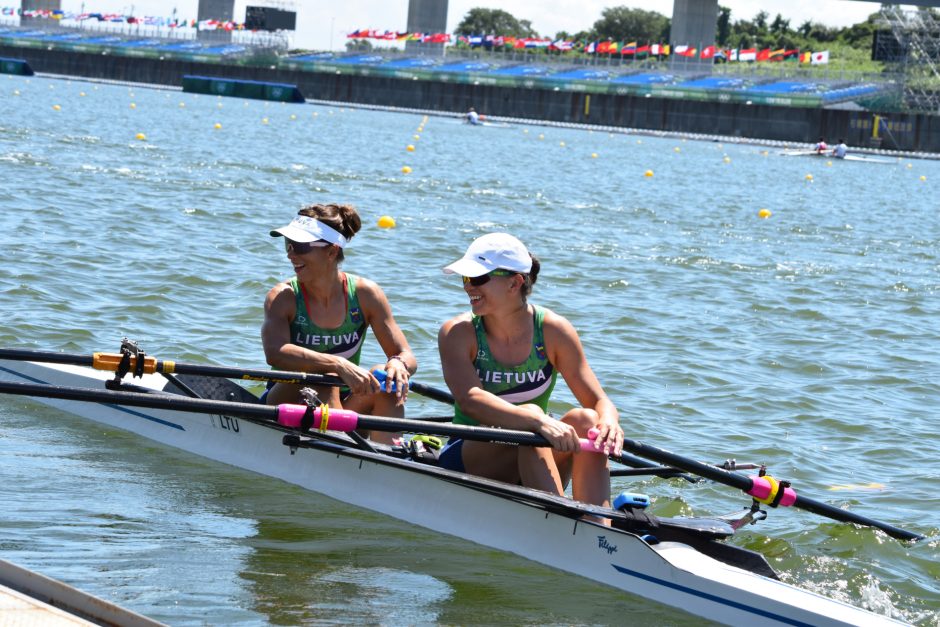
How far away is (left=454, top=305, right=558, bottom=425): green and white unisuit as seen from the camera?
19.0 ft

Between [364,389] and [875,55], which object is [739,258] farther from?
[875,55]

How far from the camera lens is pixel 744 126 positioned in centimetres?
6706

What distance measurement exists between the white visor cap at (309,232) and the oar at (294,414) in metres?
1.01

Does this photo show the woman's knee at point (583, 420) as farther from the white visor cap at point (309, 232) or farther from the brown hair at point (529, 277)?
the white visor cap at point (309, 232)

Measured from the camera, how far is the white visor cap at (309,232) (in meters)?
6.46

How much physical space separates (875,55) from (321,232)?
69.5 meters

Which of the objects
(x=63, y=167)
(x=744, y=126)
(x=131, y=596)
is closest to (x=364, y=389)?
(x=131, y=596)

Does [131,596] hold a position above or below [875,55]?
below

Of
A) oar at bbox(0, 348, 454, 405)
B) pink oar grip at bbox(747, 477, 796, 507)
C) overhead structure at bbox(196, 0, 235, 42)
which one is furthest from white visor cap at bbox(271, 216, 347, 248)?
overhead structure at bbox(196, 0, 235, 42)

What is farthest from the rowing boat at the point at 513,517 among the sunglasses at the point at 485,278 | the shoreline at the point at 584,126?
the shoreline at the point at 584,126

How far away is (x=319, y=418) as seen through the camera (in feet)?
19.0

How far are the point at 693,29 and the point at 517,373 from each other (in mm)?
75387

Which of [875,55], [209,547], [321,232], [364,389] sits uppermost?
[875,55]

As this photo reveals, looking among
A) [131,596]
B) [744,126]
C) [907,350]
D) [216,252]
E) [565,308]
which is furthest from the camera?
[744,126]
